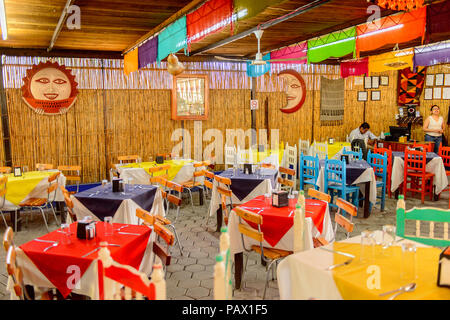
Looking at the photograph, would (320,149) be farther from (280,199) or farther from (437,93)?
(280,199)

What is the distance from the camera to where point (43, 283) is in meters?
3.27

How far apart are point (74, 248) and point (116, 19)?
164 inches

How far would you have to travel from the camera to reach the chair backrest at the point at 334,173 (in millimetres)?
6727

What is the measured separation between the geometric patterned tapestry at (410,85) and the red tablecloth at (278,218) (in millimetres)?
10804

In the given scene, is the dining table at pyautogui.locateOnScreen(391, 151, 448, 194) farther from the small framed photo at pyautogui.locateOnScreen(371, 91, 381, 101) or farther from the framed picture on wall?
the small framed photo at pyautogui.locateOnScreen(371, 91, 381, 101)

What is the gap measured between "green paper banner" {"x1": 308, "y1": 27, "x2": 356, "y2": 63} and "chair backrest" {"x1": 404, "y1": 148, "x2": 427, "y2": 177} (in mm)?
2535

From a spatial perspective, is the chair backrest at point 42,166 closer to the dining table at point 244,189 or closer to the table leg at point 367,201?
the dining table at point 244,189

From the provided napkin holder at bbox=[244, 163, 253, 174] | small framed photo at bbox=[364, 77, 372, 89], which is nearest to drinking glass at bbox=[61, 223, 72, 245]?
napkin holder at bbox=[244, 163, 253, 174]

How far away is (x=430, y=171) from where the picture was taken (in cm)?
819

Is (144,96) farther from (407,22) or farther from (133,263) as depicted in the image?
(133,263)

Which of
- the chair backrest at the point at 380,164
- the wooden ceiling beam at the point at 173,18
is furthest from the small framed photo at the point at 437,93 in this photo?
the wooden ceiling beam at the point at 173,18

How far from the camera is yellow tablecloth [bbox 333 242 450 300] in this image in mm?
2355
